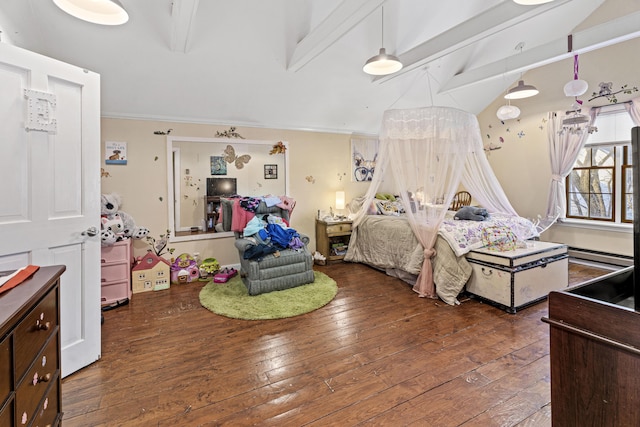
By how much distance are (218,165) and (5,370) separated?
369cm

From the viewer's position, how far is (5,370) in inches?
34.0

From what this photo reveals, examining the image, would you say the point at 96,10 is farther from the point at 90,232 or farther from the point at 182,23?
the point at 90,232

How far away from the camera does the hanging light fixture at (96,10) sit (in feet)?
5.67

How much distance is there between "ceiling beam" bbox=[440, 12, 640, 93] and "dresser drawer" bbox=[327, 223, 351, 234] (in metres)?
2.83

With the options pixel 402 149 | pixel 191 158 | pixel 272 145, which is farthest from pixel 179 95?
pixel 402 149

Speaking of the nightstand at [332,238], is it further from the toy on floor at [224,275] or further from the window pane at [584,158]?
the window pane at [584,158]

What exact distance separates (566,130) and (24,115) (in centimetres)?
633

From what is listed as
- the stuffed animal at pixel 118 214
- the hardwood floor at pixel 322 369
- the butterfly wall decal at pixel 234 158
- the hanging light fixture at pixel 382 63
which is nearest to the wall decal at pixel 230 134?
the butterfly wall decal at pixel 234 158

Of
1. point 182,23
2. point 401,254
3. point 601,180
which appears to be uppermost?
point 182,23

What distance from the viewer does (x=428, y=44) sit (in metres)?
3.55

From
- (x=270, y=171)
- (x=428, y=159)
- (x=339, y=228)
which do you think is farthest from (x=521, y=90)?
(x=270, y=171)

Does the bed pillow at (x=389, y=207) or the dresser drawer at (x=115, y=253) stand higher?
the bed pillow at (x=389, y=207)

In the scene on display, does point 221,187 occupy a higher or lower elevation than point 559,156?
lower

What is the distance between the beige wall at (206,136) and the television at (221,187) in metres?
0.58
